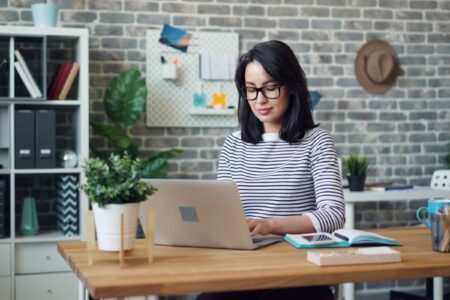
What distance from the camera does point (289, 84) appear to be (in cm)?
267

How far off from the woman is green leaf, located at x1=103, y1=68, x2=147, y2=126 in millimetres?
1918

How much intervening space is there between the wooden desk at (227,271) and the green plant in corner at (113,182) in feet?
0.56

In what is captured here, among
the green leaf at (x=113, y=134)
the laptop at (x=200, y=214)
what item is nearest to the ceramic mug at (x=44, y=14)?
the green leaf at (x=113, y=134)

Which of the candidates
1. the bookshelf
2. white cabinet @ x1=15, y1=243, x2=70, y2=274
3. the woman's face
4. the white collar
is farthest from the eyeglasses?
white cabinet @ x1=15, y1=243, x2=70, y2=274

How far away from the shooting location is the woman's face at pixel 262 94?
2.64 meters

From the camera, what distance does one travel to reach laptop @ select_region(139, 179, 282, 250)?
7.00 ft

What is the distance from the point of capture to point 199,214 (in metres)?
2.20

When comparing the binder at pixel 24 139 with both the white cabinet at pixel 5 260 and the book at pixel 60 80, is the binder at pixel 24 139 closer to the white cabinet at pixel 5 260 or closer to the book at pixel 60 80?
the book at pixel 60 80

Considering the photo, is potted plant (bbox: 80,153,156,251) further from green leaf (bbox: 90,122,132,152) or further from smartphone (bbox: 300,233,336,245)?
green leaf (bbox: 90,122,132,152)

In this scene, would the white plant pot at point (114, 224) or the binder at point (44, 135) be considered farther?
the binder at point (44, 135)

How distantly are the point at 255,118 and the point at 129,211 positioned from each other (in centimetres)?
90

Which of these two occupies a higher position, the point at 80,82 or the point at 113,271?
the point at 80,82

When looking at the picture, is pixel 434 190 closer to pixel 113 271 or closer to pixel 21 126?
pixel 21 126

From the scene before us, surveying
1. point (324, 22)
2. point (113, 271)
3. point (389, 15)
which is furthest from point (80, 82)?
point (113, 271)
